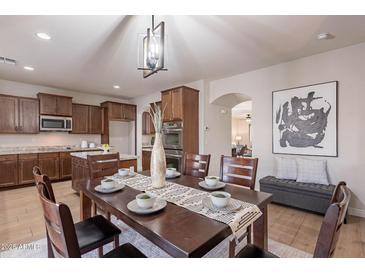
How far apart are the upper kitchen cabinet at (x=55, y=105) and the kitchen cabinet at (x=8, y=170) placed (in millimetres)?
1271

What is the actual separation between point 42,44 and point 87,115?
10.3 feet

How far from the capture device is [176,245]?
2.83 ft

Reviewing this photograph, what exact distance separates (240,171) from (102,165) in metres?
1.63

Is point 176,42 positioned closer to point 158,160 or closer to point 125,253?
point 158,160

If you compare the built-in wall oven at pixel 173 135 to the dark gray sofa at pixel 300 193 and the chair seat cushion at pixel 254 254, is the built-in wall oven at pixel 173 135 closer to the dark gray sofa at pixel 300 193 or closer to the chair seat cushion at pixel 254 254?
the dark gray sofa at pixel 300 193

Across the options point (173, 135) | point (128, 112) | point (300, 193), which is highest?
point (128, 112)

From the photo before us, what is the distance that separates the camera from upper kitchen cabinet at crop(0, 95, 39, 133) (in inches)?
172

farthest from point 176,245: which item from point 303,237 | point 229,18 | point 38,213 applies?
point 38,213

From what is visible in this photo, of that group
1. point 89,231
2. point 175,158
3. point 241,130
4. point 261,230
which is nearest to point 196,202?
point 261,230

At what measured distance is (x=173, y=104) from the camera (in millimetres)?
4379

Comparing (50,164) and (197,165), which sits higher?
(197,165)

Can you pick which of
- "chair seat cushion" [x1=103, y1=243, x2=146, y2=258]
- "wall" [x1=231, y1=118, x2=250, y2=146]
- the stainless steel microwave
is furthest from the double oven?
"wall" [x1=231, y1=118, x2=250, y2=146]

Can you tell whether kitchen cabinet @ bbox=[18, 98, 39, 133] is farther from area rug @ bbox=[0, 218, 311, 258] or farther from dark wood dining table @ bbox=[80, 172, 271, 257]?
dark wood dining table @ bbox=[80, 172, 271, 257]
